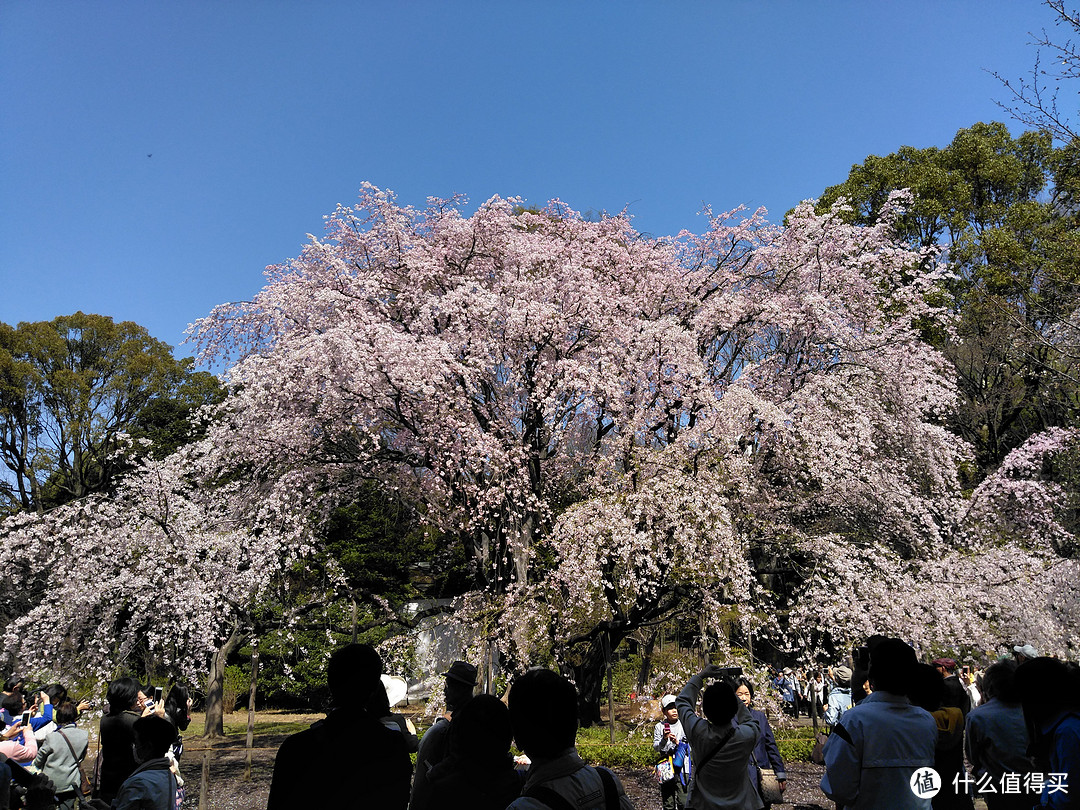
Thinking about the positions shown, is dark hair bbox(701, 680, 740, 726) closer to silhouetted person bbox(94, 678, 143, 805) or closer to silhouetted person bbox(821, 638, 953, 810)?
silhouetted person bbox(821, 638, 953, 810)

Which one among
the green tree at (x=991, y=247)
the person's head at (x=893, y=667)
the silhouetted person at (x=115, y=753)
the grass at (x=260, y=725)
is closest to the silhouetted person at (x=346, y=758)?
the silhouetted person at (x=115, y=753)

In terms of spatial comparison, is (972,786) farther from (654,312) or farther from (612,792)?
(654,312)

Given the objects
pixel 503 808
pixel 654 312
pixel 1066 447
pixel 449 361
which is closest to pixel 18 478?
pixel 449 361

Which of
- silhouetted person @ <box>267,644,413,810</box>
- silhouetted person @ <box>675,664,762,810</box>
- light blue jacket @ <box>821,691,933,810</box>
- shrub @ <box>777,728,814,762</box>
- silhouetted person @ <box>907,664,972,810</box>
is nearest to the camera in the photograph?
silhouetted person @ <box>267,644,413,810</box>

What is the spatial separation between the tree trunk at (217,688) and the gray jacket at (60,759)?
23.4ft

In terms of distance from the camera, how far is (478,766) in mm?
2555

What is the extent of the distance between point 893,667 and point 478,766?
1.77 meters

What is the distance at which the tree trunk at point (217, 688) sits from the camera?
502 inches

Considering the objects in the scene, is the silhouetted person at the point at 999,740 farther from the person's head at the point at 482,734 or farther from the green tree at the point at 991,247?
the green tree at the point at 991,247

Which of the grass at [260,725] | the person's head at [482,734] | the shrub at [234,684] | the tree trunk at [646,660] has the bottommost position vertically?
the grass at [260,725]

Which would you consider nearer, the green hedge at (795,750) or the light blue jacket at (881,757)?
the light blue jacket at (881,757)

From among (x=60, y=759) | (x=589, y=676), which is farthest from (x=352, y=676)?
(x=589, y=676)

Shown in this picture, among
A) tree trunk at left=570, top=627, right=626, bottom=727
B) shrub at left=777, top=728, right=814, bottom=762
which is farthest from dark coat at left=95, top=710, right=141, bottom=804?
tree trunk at left=570, top=627, right=626, bottom=727

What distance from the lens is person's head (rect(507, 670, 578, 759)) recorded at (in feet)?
7.71
